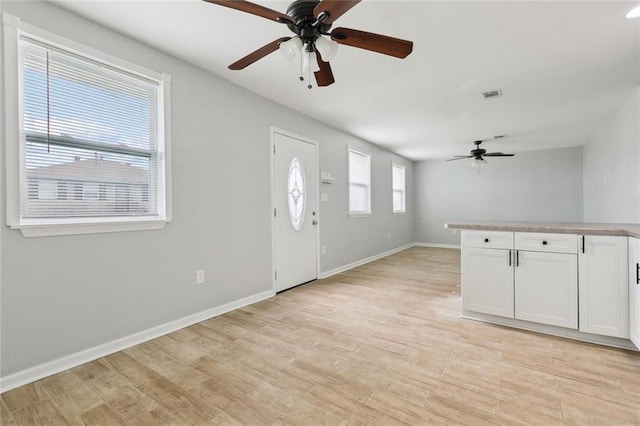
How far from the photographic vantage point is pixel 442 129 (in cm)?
496

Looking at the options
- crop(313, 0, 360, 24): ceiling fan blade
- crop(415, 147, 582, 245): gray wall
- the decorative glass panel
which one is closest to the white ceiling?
crop(313, 0, 360, 24): ceiling fan blade

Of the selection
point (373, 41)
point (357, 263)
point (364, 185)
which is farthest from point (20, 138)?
point (364, 185)

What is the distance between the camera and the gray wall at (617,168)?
11.0 feet

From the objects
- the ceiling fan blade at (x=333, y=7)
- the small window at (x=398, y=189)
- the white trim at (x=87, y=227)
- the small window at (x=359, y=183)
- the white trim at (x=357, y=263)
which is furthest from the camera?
the small window at (x=398, y=189)

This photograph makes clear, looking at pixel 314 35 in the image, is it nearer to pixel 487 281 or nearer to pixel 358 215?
pixel 487 281

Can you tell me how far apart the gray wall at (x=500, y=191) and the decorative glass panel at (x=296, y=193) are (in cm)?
523

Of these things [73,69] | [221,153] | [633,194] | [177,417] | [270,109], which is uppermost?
[270,109]

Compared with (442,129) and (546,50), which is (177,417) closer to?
(546,50)

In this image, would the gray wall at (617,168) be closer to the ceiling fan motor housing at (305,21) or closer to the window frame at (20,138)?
the ceiling fan motor housing at (305,21)

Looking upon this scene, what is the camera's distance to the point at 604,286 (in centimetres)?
228

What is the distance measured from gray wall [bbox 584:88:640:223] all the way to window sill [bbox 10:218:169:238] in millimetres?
5099

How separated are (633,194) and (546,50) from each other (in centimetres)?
233

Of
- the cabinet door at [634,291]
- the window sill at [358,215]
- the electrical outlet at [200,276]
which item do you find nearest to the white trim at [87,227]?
the electrical outlet at [200,276]

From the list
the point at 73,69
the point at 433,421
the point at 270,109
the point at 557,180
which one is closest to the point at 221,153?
the point at 270,109
